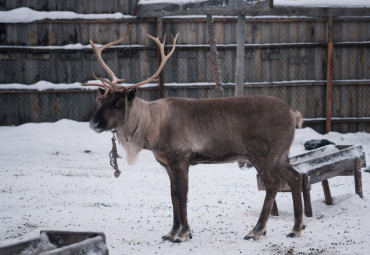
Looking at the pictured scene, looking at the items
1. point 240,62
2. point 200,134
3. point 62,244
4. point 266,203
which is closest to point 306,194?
point 266,203

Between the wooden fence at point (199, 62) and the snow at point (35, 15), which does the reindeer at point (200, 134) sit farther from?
the snow at point (35, 15)

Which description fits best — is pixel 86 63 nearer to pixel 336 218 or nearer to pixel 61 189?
pixel 61 189

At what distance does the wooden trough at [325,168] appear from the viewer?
20.0 feet

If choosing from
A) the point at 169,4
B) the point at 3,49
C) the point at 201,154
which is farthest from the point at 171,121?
the point at 3,49

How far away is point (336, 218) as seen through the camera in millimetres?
6055

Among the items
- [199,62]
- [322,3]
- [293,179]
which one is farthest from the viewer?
[199,62]

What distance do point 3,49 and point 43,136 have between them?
6.40 ft

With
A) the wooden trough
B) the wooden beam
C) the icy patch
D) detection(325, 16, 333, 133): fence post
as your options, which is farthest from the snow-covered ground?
detection(325, 16, 333, 133): fence post

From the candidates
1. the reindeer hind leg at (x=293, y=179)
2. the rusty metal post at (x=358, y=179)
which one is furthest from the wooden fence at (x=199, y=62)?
the reindeer hind leg at (x=293, y=179)

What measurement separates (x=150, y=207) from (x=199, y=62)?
5.48m

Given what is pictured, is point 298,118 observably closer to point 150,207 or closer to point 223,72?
point 150,207

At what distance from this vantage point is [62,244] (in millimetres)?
3945

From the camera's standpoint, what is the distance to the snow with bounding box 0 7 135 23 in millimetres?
11172

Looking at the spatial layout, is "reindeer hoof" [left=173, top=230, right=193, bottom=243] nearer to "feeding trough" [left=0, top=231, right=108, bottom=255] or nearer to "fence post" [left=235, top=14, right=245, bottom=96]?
"feeding trough" [left=0, top=231, right=108, bottom=255]
